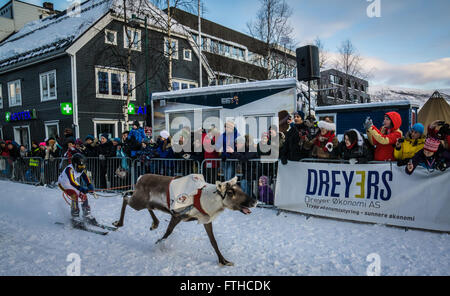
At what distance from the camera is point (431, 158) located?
15.0ft

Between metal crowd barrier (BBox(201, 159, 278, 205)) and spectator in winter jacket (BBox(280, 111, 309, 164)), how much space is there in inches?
12.4

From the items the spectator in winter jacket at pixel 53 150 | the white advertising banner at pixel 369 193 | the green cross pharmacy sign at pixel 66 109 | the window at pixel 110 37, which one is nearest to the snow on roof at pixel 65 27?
the window at pixel 110 37

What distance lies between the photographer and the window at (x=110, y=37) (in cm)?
1769

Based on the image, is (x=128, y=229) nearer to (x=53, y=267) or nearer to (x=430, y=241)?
(x=53, y=267)

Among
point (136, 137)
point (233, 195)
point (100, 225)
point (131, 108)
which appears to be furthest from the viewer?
point (131, 108)

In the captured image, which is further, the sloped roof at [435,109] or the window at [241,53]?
the window at [241,53]

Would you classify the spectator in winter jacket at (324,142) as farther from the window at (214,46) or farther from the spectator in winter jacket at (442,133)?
the window at (214,46)

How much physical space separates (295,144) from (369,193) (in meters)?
1.70

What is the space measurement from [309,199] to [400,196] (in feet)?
5.11

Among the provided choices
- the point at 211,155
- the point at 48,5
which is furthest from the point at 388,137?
the point at 48,5

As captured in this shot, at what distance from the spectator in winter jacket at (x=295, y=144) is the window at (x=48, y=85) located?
1670 centimetres

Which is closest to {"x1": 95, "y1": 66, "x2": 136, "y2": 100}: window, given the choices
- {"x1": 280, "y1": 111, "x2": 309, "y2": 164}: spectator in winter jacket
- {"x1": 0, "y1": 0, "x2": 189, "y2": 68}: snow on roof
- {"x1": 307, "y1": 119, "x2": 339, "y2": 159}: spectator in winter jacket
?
{"x1": 0, "y1": 0, "x2": 189, "y2": 68}: snow on roof

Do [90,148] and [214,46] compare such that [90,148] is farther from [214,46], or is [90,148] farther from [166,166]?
[214,46]

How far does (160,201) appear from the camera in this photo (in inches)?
170
